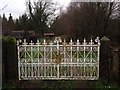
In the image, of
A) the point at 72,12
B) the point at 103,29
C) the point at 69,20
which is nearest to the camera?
A: the point at 69,20

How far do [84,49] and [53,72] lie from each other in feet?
2.84

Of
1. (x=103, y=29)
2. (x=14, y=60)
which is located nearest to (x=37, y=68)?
(x=14, y=60)

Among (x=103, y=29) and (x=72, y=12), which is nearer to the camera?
(x=72, y=12)

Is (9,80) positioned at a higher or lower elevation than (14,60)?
lower

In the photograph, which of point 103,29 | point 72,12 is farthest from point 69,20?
point 103,29

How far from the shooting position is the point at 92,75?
5438 mm

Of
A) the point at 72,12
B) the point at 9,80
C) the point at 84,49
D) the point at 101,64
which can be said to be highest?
the point at 72,12

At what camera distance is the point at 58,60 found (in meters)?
5.33

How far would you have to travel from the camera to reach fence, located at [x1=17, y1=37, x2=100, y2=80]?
208 inches

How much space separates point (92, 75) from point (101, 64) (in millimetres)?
326

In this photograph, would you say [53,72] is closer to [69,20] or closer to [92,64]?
[92,64]

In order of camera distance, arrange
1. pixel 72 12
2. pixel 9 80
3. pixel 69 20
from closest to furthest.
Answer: pixel 9 80
pixel 69 20
pixel 72 12

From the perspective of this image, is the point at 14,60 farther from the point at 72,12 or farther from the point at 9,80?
the point at 72,12

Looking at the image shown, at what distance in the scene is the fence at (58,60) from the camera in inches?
208
